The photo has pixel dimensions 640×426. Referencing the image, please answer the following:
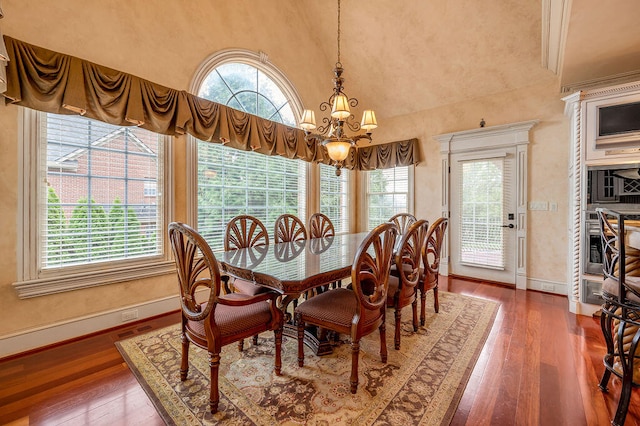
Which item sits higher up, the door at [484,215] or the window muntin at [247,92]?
the window muntin at [247,92]

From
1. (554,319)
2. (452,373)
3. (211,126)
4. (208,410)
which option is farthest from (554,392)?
(211,126)

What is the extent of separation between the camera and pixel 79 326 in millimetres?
2424

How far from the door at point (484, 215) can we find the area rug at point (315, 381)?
2014 mm

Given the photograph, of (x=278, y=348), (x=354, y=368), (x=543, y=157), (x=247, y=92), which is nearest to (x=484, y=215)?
(x=543, y=157)

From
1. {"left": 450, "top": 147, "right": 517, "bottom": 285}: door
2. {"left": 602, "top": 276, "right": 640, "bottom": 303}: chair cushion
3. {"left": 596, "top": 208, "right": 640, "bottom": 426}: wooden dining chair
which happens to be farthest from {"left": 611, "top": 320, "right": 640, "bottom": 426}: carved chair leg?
{"left": 450, "top": 147, "right": 517, "bottom": 285}: door

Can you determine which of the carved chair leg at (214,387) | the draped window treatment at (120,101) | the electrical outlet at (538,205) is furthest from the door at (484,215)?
the carved chair leg at (214,387)

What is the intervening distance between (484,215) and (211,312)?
13.8 ft

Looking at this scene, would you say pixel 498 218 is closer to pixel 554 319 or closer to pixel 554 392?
pixel 554 319

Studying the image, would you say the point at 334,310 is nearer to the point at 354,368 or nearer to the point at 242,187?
the point at 354,368

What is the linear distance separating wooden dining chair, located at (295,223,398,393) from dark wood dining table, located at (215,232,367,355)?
17 cm

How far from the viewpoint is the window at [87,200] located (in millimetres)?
2221

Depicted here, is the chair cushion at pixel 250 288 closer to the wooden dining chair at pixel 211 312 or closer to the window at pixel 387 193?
the wooden dining chair at pixel 211 312

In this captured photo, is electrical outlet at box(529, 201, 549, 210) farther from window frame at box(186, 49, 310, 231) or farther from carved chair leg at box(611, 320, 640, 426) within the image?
window frame at box(186, 49, 310, 231)

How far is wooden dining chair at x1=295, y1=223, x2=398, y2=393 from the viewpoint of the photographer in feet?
5.44
